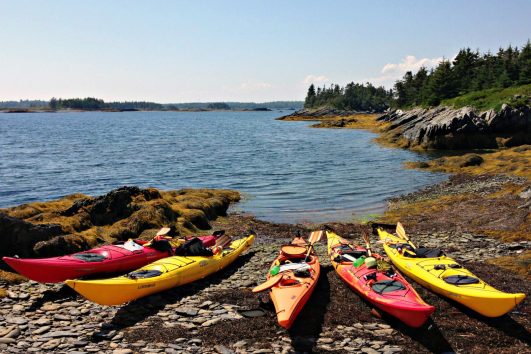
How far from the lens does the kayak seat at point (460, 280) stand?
451 inches

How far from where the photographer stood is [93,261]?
13.4 m

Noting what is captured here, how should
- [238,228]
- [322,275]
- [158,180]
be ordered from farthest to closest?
[158,180]
[238,228]
[322,275]

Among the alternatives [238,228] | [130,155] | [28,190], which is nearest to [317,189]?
[238,228]

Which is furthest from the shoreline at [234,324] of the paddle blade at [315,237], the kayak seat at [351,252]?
the paddle blade at [315,237]

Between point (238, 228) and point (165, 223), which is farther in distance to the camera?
point (238, 228)

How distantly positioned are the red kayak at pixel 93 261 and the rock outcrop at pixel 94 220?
1.91 meters

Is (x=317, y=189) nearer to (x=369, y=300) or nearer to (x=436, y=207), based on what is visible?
(x=436, y=207)

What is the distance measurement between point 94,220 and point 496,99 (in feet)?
195

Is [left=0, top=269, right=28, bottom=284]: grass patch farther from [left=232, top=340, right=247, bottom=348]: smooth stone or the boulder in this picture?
[left=232, top=340, right=247, bottom=348]: smooth stone

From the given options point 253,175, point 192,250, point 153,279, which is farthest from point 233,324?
point 253,175

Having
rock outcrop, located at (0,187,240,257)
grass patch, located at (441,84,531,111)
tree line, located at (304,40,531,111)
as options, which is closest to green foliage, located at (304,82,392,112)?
tree line, located at (304,40,531,111)

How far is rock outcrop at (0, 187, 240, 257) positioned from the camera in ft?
47.2

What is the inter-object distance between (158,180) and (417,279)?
30.5 m

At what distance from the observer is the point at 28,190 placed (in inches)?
1351
